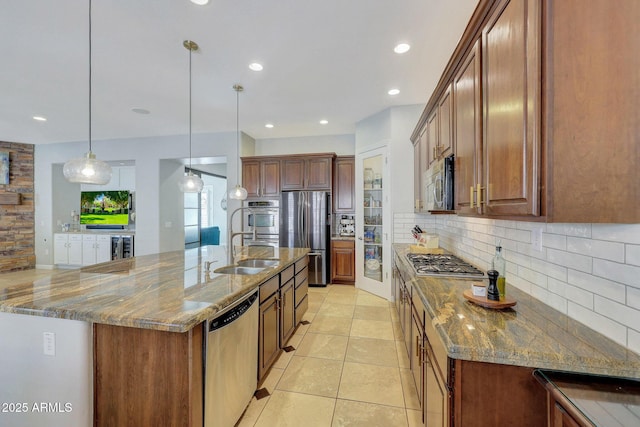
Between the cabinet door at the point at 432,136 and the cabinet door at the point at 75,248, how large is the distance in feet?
24.6

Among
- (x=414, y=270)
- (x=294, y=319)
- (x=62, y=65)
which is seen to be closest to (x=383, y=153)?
(x=414, y=270)

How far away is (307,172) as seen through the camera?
4910 mm

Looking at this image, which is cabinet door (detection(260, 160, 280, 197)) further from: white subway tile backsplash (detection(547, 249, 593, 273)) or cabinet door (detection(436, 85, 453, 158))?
white subway tile backsplash (detection(547, 249, 593, 273))

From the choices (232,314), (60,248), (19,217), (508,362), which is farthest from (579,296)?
(19,217)

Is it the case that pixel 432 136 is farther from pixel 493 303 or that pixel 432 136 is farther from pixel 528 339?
pixel 528 339

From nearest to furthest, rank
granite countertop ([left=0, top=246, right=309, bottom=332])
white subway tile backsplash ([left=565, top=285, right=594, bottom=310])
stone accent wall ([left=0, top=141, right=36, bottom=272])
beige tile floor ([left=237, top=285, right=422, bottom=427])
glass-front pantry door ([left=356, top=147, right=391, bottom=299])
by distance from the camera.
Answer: white subway tile backsplash ([left=565, top=285, right=594, bottom=310]) → granite countertop ([left=0, top=246, right=309, bottom=332]) → beige tile floor ([left=237, top=285, right=422, bottom=427]) → glass-front pantry door ([left=356, top=147, right=391, bottom=299]) → stone accent wall ([left=0, top=141, right=36, bottom=272])

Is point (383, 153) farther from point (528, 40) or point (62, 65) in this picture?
point (62, 65)

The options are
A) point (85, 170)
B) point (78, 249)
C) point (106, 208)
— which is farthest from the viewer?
point (106, 208)

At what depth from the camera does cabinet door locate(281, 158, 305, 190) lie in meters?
4.93

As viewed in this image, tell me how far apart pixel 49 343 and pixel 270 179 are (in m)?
4.00

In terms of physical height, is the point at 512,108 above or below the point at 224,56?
below

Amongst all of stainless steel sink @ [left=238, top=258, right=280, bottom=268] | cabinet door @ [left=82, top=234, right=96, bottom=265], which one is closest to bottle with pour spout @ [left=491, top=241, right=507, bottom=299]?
stainless steel sink @ [left=238, top=258, right=280, bottom=268]

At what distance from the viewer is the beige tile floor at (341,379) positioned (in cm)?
173

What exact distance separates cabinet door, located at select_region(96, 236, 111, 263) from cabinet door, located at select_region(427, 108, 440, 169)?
6775mm
